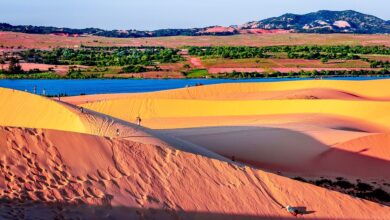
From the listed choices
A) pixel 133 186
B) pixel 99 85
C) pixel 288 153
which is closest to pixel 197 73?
pixel 99 85

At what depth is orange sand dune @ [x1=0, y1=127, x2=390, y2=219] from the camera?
9.86 meters

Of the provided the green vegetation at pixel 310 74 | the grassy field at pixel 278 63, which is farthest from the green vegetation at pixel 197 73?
the grassy field at pixel 278 63

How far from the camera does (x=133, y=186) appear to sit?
35.5 ft

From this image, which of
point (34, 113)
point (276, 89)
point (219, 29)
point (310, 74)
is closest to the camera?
point (34, 113)

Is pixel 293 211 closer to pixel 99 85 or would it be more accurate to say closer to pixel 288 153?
pixel 288 153

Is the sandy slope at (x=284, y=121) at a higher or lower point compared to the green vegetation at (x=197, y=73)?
higher

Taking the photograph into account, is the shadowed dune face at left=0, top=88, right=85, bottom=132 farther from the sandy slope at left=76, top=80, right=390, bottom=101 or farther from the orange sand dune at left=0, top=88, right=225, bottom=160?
the sandy slope at left=76, top=80, right=390, bottom=101

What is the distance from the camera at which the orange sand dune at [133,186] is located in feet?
32.3

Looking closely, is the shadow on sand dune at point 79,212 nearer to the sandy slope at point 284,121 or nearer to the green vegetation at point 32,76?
the sandy slope at point 284,121

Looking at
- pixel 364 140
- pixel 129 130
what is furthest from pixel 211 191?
pixel 364 140

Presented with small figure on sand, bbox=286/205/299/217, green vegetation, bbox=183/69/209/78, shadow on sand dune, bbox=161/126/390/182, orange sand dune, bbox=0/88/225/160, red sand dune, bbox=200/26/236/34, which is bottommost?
red sand dune, bbox=200/26/236/34

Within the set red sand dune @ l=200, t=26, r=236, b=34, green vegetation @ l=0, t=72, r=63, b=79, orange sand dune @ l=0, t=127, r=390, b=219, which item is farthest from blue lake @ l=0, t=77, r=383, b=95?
red sand dune @ l=200, t=26, r=236, b=34

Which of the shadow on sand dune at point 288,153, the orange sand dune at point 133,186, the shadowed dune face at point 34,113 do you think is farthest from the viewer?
the shadow on sand dune at point 288,153

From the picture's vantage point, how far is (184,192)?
11172 mm
